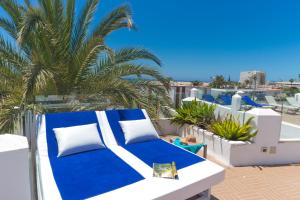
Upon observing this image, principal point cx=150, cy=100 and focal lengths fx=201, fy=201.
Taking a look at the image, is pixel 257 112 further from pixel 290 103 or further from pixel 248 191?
pixel 290 103

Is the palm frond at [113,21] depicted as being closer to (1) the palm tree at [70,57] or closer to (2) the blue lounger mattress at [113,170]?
(1) the palm tree at [70,57]

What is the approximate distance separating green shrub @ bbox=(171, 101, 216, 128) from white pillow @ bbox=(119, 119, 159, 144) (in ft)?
8.52

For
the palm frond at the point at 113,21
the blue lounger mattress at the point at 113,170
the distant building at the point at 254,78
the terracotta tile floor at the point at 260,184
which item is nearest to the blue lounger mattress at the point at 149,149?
the blue lounger mattress at the point at 113,170

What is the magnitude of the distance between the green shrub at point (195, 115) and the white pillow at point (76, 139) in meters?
3.66

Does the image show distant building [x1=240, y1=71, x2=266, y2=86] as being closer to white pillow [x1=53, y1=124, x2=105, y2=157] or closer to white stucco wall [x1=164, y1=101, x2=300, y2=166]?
white stucco wall [x1=164, y1=101, x2=300, y2=166]

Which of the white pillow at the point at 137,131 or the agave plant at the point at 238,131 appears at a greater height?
the white pillow at the point at 137,131

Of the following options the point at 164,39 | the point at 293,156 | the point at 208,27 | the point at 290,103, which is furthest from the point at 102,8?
the point at 208,27

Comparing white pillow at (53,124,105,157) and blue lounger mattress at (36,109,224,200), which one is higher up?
white pillow at (53,124,105,157)

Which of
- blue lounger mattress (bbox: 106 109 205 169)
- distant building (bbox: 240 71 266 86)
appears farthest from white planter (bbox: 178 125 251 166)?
distant building (bbox: 240 71 266 86)

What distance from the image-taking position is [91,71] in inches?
193

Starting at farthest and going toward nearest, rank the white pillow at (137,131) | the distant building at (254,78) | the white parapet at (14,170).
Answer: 1. the distant building at (254,78)
2. the white pillow at (137,131)
3. the white parapet at (14,170)

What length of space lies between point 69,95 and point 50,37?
1.34 m

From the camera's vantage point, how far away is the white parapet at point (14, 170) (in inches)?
88.7

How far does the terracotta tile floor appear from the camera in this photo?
3512mm
